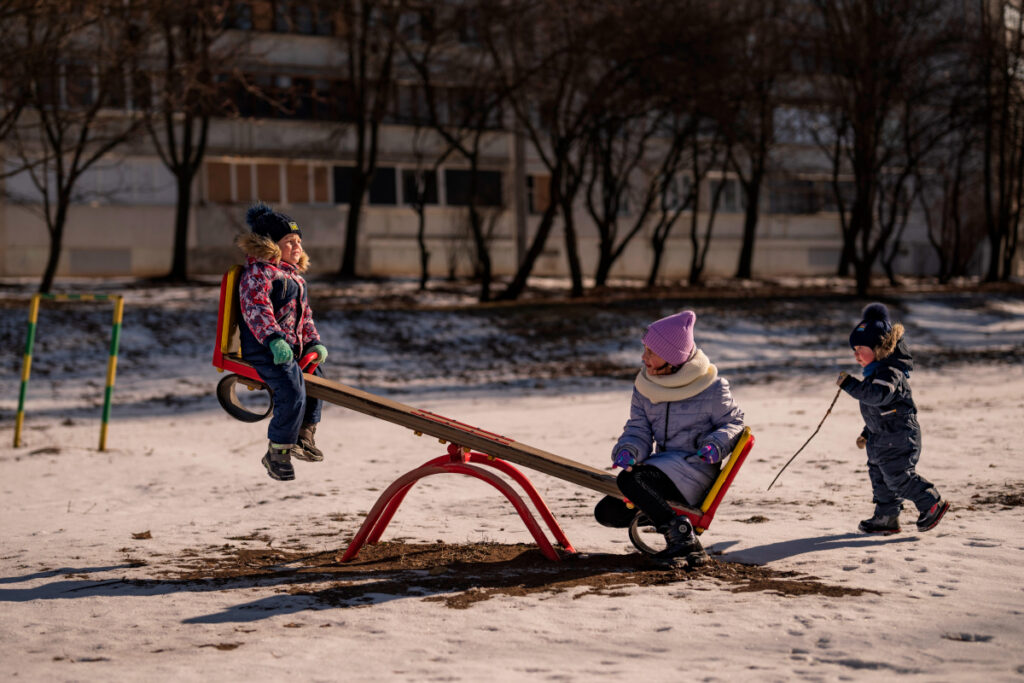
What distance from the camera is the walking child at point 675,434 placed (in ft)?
18.9

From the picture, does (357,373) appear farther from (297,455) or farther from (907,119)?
(907,119)

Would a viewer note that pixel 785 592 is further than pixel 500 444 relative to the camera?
No

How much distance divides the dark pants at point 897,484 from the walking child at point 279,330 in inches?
126

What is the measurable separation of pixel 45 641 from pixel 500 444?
231 cm

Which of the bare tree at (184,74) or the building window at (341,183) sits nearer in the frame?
the bare tree at (184,74)

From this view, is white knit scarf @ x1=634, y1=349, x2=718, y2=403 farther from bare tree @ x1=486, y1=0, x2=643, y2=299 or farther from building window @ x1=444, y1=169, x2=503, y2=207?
building window @ x1=444, y1=169, x2=503, y2=207

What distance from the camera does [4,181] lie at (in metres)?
34.3

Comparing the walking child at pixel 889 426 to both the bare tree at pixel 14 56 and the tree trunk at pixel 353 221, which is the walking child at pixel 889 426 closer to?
the bare tree at pixel 14 56

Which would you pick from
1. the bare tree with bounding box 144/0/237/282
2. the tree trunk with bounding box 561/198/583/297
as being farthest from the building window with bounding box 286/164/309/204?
the tree trunk with bounding box 561/198/583/297

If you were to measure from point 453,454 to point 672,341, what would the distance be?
139 centimetres

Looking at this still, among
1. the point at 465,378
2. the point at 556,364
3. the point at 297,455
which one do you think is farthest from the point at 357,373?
the point at 297,455

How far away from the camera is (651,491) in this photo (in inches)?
227

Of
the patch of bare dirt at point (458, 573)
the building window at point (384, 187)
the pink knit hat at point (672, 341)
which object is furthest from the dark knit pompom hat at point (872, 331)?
the building window at point (384, 187)

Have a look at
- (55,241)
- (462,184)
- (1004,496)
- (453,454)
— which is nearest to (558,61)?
(55,241)
